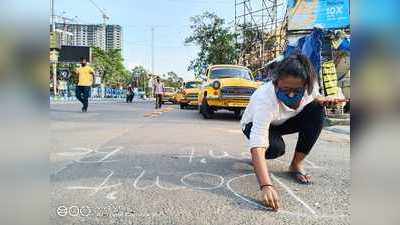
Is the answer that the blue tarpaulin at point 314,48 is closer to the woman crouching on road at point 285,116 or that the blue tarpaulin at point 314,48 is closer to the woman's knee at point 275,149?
the woman crouching on road at point 285,116

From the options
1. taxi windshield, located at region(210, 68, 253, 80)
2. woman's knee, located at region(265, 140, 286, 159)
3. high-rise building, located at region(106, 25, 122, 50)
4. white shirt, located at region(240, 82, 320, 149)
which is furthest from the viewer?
taxi windshield, located at region(210, 68, 253, 80)

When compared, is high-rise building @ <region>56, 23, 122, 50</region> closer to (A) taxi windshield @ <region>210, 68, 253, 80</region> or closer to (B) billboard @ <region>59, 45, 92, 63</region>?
(B) billboard @ <region>59, 45, 92, 63</region>

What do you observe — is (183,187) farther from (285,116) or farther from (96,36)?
(96,36)

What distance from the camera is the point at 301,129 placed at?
2447 millimetres

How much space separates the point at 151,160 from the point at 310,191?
123 cm

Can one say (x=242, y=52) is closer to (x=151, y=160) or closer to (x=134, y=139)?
(x=134, y=139)

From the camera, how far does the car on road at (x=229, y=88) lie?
23.8 feet

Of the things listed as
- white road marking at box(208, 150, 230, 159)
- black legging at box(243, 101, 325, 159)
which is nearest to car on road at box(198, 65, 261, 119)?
white road marking at box(208, 150, 230, 159)

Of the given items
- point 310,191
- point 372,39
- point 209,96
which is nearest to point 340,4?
point 372,39

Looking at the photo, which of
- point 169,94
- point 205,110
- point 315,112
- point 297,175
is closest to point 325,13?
point 315,112

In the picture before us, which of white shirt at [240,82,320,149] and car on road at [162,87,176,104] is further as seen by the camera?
car on road at [162,87,176,104]

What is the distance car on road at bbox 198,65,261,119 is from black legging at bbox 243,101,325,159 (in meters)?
4.57

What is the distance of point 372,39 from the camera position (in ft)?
3.00

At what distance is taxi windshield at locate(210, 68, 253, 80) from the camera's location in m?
7.05
